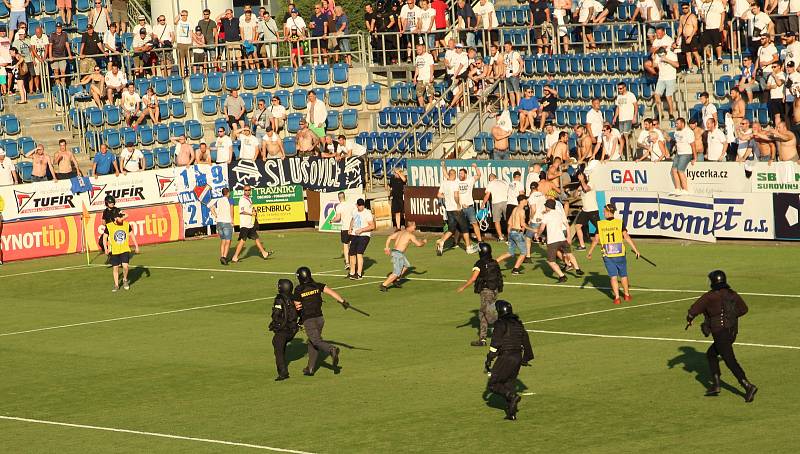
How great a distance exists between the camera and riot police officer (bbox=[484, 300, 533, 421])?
18.8m

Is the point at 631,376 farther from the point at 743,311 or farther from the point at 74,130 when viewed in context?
the point at 74,130

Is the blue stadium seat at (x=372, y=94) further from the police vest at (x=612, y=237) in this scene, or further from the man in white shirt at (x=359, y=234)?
the police vest at (x=612, y=237)

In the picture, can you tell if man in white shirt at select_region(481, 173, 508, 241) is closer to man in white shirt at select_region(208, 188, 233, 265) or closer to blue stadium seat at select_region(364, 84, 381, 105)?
man in white shirt at select_region(208, 188, 233, 265)

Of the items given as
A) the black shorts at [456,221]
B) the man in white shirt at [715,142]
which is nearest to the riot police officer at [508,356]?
the black shorts at [456,221]

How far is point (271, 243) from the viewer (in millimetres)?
39562

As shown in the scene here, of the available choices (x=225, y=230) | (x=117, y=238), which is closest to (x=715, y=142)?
(x=225, y=230)

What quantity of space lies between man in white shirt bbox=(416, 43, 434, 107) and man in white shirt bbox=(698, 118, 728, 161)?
1157cm

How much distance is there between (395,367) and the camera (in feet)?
74.5

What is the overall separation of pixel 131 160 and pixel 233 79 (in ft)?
19.3

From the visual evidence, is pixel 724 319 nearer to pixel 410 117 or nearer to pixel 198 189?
pixel 198 189

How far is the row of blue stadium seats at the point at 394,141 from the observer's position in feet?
144

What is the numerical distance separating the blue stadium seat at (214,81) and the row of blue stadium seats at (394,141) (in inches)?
217

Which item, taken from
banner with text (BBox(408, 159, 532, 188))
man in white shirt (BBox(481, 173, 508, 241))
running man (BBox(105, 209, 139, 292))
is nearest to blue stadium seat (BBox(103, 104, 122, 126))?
banner with text (BBox(408, 159, 532, 188))

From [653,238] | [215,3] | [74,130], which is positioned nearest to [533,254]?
[653,238]
